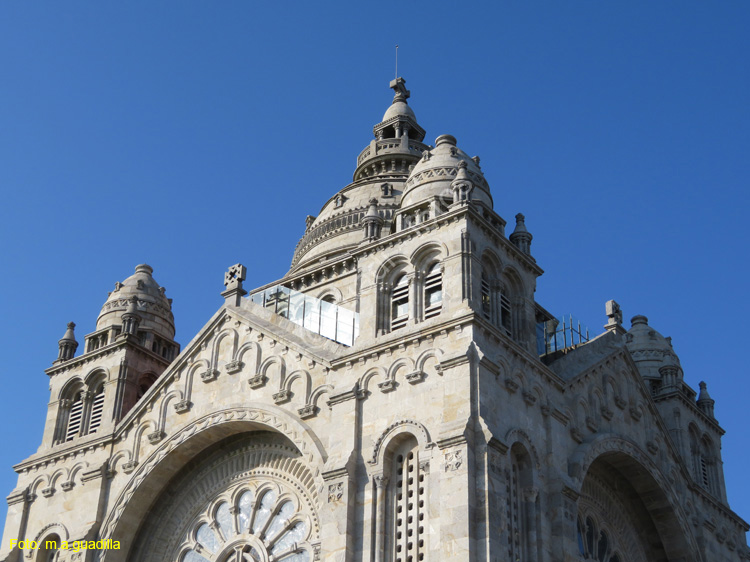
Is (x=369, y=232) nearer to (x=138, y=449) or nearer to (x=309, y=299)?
(x=309, y=299)

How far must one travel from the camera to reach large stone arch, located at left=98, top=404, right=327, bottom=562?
38.0m

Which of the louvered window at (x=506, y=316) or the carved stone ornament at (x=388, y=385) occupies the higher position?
the louvered window at (x=506, y=316)

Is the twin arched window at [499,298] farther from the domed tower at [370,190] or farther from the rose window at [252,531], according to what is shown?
the domed tower at [370,190]

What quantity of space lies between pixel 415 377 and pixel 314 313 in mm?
7915

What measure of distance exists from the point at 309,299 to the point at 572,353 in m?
9.39

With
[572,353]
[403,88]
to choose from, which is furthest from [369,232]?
[403,88]

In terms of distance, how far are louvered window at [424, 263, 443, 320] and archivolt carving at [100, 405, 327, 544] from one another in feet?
17.3

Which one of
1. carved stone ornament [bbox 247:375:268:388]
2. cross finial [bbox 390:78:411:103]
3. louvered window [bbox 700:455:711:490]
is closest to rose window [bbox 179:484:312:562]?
carved stone ornament [bbox 247:375:268:388]

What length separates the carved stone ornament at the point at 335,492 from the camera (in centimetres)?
3331

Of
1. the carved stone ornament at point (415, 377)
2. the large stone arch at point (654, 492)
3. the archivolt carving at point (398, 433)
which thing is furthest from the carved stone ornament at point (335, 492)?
the large stone arch at point (654, 492)

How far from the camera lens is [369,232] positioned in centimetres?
3950

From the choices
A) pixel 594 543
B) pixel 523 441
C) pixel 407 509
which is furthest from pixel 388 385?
pixel 594 543

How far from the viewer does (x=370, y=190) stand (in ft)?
188

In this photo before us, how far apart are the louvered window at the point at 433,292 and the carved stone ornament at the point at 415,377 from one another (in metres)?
2.43
